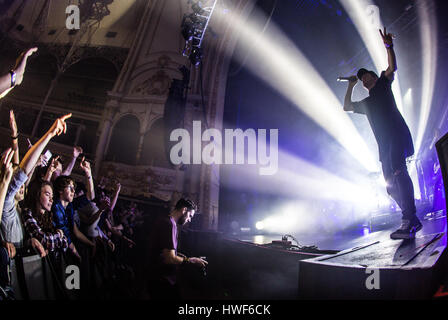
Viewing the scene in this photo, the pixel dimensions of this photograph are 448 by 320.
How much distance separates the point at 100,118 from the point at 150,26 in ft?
7.10

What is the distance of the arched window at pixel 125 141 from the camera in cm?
304

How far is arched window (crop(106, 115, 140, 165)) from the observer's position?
9.96ft

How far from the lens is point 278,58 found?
4453 mm

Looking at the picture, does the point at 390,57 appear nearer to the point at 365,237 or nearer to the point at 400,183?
the point at 400,183

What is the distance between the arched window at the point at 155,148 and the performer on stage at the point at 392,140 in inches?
110

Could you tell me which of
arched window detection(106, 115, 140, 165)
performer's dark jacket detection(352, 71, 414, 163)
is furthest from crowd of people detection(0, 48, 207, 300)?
performer's dark jacket detection(352, 71, 414, 163)

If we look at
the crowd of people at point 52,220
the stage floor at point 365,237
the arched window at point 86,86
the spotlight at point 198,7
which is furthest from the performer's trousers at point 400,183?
the arched window at point 86,86

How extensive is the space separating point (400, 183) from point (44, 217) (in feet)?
10.1

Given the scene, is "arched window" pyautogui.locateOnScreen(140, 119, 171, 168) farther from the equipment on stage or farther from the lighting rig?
the equipment on stage

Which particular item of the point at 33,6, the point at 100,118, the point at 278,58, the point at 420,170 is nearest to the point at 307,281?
the point at 420,170

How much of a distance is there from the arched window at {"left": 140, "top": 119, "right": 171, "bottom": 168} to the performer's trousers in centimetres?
283

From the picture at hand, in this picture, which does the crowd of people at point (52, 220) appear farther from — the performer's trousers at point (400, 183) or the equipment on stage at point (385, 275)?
the performer's trousers at point (400, 183)

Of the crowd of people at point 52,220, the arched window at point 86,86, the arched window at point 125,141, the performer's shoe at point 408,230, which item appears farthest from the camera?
the arched window at point 86,86
